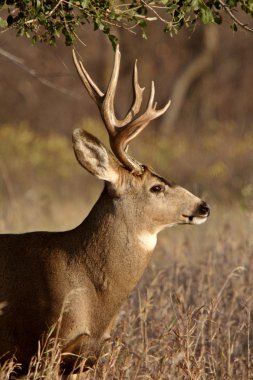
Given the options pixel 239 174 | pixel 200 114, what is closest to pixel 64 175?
pixel 239 174

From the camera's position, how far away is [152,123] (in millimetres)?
30594

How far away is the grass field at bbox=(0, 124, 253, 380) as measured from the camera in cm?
629

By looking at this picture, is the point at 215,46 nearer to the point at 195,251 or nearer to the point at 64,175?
the point at 64,175

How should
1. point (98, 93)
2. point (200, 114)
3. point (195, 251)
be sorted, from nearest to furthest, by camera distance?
point (98, 93), point (195, 251), point (200, 114)

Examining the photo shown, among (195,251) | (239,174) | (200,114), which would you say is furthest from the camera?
(200,114)

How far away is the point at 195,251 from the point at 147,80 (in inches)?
798

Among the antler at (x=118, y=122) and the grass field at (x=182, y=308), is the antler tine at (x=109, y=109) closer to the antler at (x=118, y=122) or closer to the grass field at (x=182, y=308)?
the antler at (x=118, y=122)

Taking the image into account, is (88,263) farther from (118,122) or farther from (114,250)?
(118,122)

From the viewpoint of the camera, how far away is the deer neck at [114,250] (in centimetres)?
662

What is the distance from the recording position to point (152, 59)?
31672 mm

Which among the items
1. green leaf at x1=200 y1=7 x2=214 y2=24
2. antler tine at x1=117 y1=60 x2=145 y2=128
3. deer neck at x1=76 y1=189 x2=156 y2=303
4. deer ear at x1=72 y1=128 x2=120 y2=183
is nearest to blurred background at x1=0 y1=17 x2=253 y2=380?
green leaf at x1=200 y1=7 x2=214 y2=24

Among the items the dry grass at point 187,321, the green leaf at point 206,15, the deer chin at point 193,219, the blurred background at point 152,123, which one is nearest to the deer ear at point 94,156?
the deer chin at point 193,219

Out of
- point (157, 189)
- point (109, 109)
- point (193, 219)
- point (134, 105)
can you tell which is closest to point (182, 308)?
point (193, 219)

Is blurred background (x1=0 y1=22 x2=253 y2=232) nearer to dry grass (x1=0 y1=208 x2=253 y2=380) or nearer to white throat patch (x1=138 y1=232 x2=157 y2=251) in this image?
dry grass (x1=0 y1=208 x2=253 y2=380)
